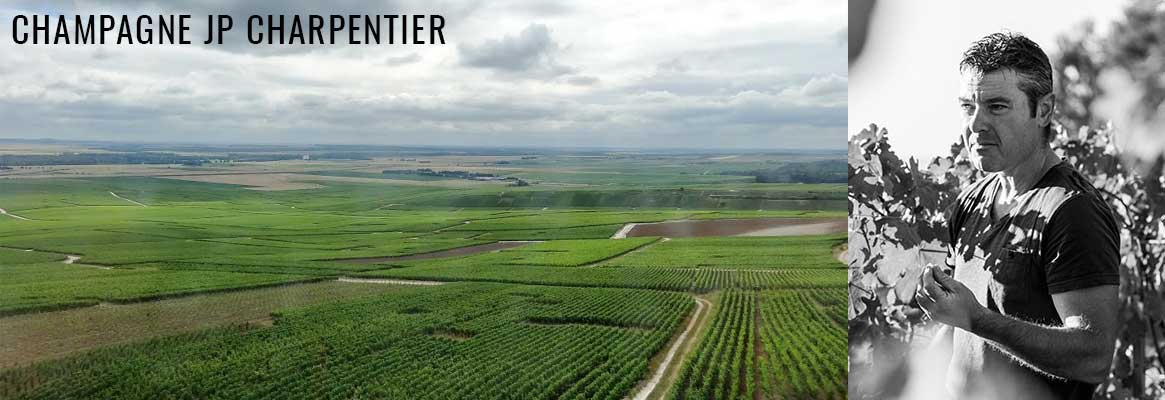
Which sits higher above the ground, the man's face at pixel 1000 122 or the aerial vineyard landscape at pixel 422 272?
the man's face at pixel 1000 122

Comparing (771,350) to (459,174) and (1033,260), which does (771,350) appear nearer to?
(459,174)

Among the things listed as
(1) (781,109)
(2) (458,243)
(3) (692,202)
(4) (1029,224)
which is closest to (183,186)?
(2) (458,243)

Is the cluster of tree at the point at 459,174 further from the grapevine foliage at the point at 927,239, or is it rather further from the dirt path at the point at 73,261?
the grapevine foliage at the point at 927,239

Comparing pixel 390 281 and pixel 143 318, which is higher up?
pixel 390 281

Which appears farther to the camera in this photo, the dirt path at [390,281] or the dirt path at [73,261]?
the dirt path at [390,281]

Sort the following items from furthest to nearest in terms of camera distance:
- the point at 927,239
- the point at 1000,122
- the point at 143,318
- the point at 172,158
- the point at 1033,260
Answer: the point at 172,158 < the point at 143,318 < the point at 927,239 < the point at 1000,122 < the point at 1033,260

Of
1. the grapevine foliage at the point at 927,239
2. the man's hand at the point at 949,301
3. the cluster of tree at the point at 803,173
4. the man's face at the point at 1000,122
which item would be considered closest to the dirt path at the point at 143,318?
the cluster of tree at the point at 803,173

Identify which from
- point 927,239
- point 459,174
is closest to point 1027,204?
point 927,239
